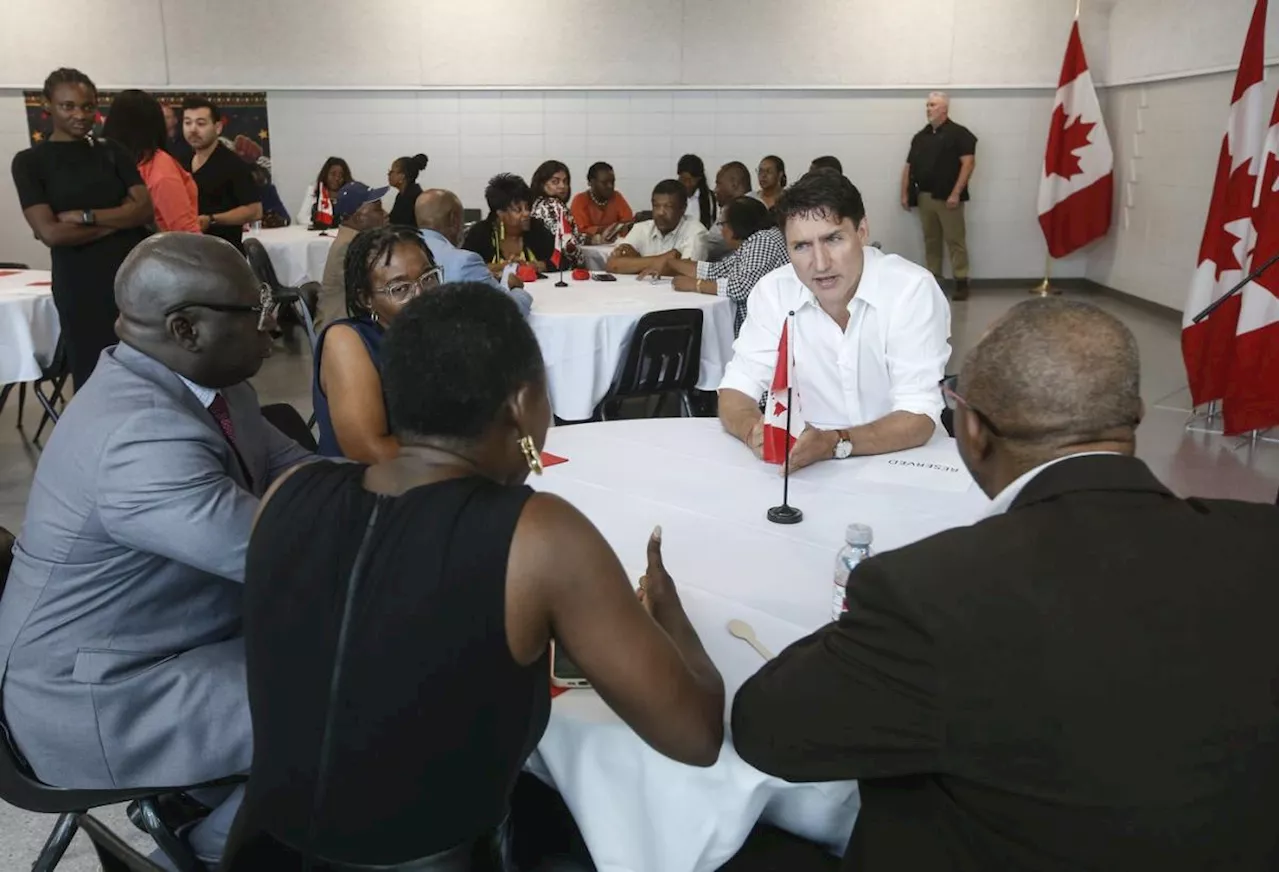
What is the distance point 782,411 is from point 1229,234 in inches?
169

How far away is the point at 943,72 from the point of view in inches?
400

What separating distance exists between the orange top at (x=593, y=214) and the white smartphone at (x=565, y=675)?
6729mm

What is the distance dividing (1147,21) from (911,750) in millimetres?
10139

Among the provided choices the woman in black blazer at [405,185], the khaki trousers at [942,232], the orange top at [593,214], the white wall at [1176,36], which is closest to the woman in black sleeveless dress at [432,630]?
the orange top at [593,214]

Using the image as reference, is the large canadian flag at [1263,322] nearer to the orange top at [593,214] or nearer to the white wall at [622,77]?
the orange top at [593,214]

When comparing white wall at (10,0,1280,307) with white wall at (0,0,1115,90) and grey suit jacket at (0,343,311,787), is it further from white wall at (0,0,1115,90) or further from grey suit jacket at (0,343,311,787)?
grey suit jacket at (0,343,311,787)

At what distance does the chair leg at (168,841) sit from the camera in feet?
5.32

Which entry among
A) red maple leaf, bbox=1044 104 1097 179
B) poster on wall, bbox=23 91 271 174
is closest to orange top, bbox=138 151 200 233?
poster on wall, bbox=23 91 271 174

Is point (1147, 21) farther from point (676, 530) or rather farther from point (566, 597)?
point (566, 597)

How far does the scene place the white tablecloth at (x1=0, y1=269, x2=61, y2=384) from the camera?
175 inches

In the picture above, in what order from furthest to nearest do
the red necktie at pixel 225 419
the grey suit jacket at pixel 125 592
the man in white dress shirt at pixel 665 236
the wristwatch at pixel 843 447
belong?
the man in white dress shirt at pixel 665 236, the wristwatch at pixel 843 447, the red necktie at pixel 225 419, the grey suit jacket at pixel 125 592

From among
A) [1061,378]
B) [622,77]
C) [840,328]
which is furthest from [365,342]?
[622,77]

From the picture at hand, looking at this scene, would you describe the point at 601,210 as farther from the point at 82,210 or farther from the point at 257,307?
the point at 257,307

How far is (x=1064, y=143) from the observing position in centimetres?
939
